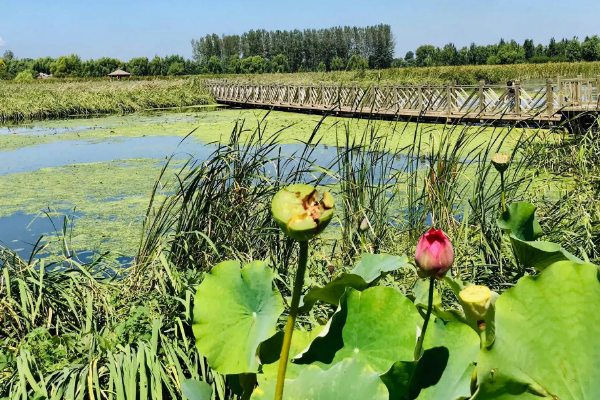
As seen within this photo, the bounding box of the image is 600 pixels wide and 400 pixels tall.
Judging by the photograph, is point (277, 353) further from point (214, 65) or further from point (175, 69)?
point (214, 65)

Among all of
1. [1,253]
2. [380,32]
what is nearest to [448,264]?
[1,253]

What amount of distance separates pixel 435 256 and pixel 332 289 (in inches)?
8.1

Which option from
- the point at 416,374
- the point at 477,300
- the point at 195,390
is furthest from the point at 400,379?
the point at 195,390

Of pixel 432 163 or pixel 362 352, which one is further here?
pixel 432 163

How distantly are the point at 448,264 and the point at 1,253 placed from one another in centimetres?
224

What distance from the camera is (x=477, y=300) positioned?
0.56 meters

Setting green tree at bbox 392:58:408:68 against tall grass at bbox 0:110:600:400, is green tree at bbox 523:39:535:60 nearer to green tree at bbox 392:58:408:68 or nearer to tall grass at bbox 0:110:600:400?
green tree at bbox 392:58:408:68

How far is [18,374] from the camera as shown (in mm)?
1534

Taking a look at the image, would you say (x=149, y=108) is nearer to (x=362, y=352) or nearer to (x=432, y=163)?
(x=432, y=163)

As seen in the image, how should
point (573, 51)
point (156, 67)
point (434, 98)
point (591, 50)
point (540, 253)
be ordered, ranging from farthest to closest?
point (156, 67)
point (573, 51)
point (591, 50)
point (434, 98)
point (540, 253)

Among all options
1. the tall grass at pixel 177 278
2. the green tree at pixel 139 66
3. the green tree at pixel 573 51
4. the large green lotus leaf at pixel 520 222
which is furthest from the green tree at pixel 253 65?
the large green lotus leaf at pixel 520 222

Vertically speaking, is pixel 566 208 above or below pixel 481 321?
below

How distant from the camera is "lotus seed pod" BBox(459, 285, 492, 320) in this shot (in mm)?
560

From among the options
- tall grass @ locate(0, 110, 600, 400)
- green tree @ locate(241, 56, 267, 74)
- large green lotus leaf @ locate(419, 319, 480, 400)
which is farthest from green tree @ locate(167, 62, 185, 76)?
large green lotus leaf @ locate(419, 319, 480, 400)
